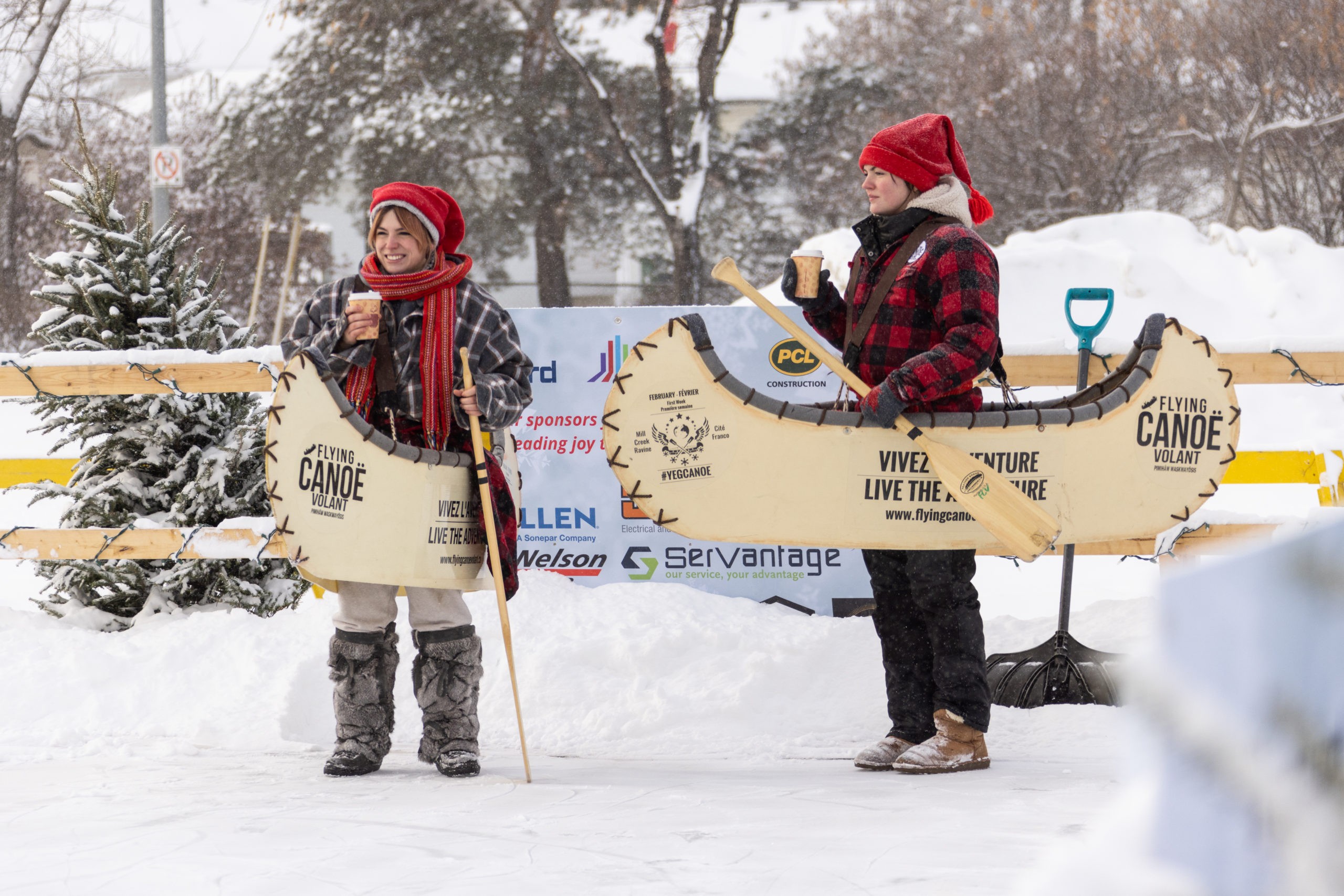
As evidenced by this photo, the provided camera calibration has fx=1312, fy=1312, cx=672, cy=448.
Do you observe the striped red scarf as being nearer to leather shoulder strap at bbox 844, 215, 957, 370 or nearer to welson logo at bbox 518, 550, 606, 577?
leather shoulder strap at bbox 844, 215, 957, 370

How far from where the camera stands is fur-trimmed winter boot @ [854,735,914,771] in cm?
339

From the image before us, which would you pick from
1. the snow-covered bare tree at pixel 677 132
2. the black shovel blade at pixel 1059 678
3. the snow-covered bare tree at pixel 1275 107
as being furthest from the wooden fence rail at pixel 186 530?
the snow-covered bare tree at pixel 1275 107

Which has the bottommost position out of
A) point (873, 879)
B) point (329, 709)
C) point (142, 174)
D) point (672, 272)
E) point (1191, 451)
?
point (329, 709)

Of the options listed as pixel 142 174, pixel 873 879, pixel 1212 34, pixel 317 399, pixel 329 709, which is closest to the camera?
pixel 873 879

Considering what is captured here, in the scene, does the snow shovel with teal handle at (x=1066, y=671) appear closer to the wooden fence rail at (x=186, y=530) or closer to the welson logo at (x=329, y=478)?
the wooden fence rail at (x=186, y=530)

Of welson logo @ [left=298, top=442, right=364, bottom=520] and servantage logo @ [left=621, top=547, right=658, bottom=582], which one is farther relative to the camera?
servantage logo @ [left=621, top=547, right=658, bottom=582]

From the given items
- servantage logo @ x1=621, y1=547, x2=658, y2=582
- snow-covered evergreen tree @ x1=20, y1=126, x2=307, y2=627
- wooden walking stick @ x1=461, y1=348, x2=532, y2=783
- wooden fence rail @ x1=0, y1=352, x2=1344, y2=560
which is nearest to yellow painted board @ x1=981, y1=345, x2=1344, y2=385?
wooden fence rail @ x1=0, y1=352, x2=1344, y2=560

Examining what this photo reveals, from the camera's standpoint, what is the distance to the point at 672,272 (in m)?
21.9

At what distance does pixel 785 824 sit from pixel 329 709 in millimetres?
2013

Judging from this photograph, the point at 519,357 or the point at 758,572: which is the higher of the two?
the point at 519,357

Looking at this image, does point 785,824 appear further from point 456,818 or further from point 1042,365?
point 1042,365

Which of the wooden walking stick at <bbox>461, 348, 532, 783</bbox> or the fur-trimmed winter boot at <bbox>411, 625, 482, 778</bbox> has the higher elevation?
the wooden walking stick at <bbox>461, 348, 532, 783</bbox>

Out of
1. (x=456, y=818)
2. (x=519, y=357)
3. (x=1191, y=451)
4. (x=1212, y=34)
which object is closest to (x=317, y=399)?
(x=519, y=357)

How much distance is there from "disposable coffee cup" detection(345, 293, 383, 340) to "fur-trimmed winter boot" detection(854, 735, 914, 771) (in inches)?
65.0
